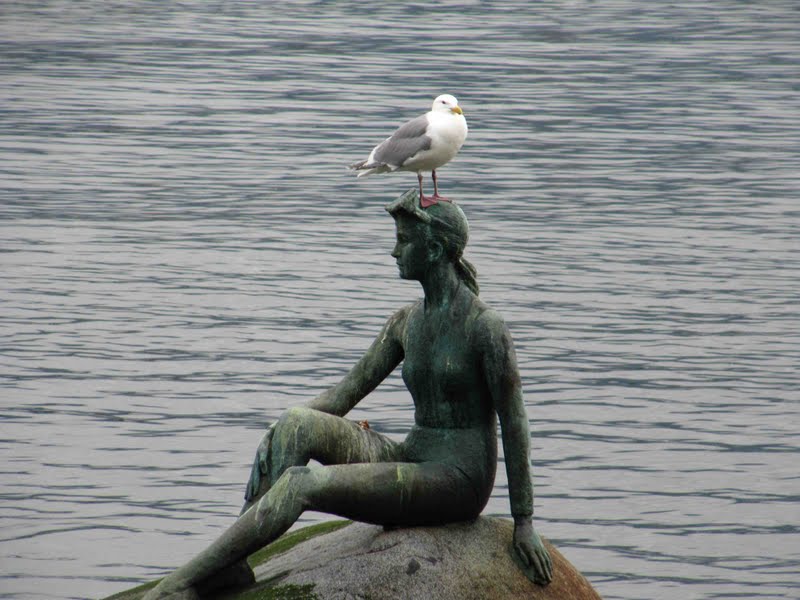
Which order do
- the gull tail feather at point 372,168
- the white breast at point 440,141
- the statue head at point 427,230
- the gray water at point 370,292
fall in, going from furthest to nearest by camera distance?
the gull tail feather at point 372,168
the gray water at point 370,292
the white breast at point 440,141
the statue head at point 427,230

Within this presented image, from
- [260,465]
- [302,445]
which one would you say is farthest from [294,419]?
[260,465]

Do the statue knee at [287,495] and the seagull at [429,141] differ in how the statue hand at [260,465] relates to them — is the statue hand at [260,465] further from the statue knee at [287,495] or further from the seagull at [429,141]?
the seagull at [429,141]

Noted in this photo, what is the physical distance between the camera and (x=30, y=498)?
13.2 m

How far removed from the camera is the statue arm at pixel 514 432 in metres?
8.12

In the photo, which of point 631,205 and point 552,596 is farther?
point 631,205

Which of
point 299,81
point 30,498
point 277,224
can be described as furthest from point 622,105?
point 30,498

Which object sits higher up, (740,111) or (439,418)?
(439,418)

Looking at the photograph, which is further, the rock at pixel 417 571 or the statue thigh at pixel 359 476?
the rock at pixel 417 571

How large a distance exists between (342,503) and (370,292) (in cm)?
1281

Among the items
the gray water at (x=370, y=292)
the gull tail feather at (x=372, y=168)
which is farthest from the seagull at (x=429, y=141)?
the gray water at (x=370, y=292)

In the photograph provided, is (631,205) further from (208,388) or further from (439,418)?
(439,418)

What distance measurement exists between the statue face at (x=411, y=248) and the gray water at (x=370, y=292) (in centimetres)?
404

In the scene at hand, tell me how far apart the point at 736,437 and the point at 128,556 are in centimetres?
575

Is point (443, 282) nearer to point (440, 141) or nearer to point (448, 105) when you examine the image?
point (440, 141)
